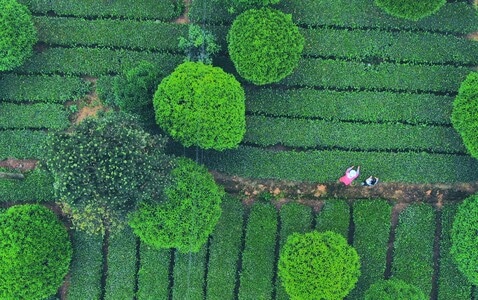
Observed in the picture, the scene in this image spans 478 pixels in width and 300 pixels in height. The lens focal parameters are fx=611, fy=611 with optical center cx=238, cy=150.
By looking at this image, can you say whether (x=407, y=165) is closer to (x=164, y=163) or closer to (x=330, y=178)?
(x=330, y=178)

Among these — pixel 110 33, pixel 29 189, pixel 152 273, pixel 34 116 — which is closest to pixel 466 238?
pixel 152 273

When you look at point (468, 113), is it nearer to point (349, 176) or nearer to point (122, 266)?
point (349, 176)

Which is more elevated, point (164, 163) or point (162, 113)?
point (162, 113)

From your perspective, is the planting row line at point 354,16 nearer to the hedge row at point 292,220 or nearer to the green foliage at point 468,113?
the green foliage at point 468,113

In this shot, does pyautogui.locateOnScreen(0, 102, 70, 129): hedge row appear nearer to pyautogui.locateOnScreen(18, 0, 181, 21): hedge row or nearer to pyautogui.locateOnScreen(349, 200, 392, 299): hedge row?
pyautogui.locateOnScreen(18, 0, 181, 21): hedge row

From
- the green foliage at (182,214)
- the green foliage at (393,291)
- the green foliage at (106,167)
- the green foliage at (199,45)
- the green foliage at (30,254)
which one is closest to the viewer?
the green foliage at (106,167)

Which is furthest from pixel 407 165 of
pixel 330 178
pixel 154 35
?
pixel 154 35

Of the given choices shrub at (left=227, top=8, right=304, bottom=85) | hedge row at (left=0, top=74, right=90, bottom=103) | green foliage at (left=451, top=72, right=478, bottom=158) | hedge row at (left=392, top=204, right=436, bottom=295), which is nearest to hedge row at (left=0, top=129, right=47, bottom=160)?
hedge row at (left=0, top=74, right=90, bottom=103)

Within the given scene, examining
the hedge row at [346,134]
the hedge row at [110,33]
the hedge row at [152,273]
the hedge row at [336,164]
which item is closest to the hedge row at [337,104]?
the hedge row at [346,134]
